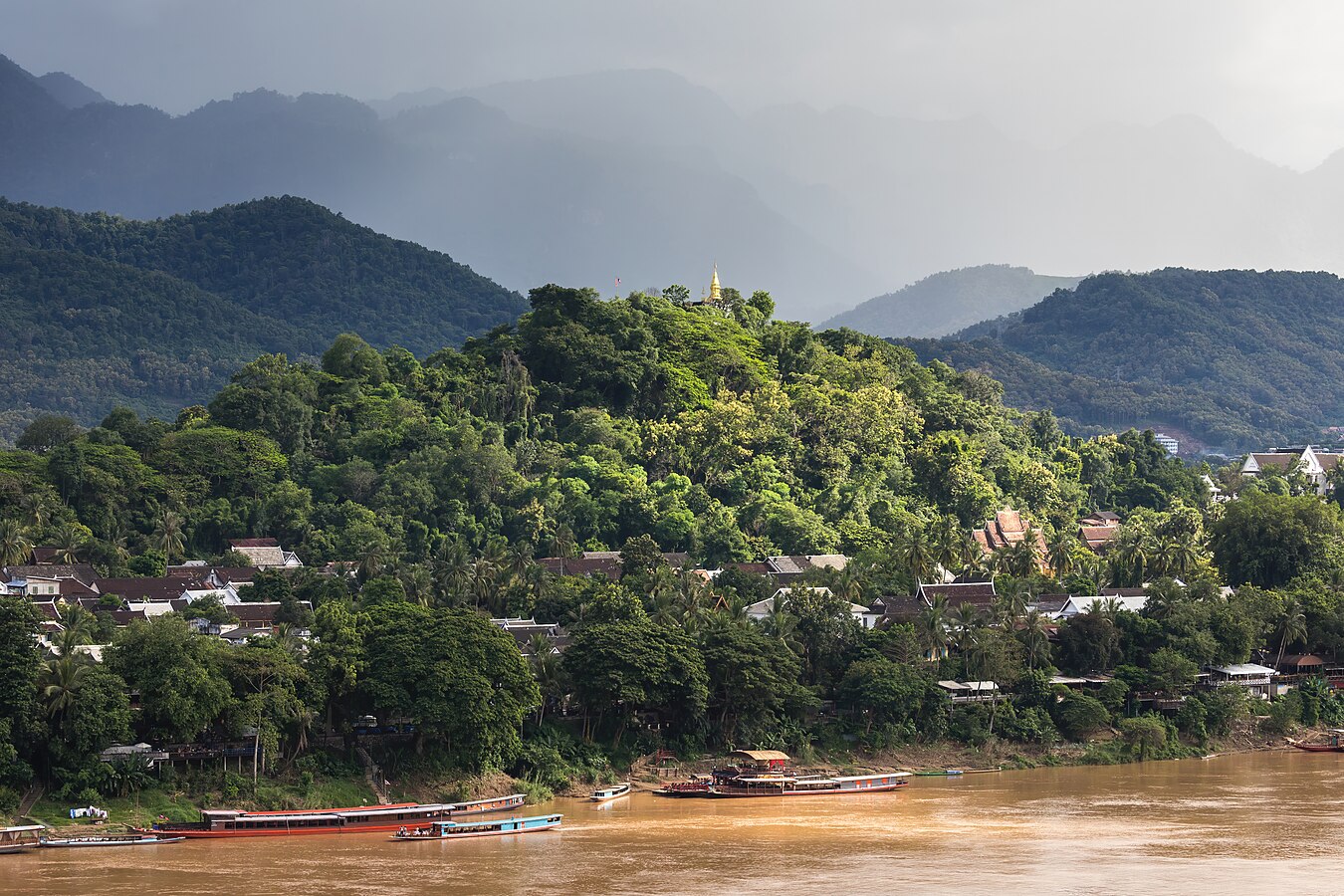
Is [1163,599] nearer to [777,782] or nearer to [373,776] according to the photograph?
[777,782]

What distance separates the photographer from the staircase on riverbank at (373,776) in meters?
44.9

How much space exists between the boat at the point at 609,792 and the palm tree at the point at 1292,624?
2353 cm

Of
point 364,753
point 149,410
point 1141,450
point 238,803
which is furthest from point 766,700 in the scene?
point 149,410

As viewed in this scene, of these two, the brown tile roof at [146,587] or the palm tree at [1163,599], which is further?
the brown tile roof at [146,587]

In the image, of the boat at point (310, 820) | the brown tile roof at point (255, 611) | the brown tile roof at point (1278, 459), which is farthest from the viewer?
the brown tile roof at point (1278, 459)

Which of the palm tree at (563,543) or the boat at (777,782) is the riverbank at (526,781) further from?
the palm tree at (563,543)

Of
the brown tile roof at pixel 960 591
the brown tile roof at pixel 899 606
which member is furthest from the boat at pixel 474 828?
the brown tile roof at pixel 960 591

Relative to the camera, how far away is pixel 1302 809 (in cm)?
4553

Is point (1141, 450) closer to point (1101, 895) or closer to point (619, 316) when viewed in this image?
point (619, 316)

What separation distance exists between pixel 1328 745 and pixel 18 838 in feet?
126

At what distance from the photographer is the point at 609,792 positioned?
4766 centimetres

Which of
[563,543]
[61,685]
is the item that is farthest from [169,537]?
[61,685]

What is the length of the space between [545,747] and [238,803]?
8.67m

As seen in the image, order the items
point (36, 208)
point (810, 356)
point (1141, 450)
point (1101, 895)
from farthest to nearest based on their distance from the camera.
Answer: point (36, 208) → point (1141, 450) → point (810, 356) → point (1101, 895)
